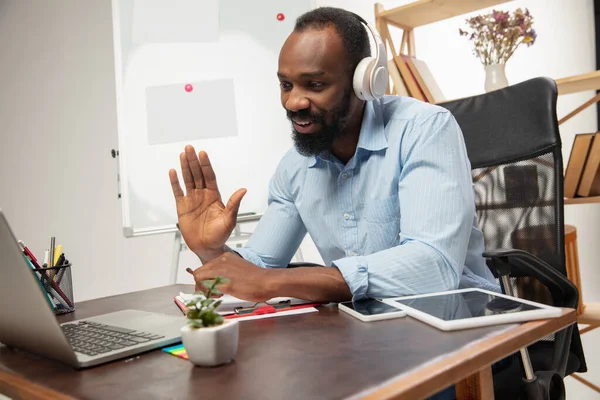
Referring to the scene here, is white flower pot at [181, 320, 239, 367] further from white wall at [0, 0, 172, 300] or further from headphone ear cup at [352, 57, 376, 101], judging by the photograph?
white wall at [0, 0, 172, 300]

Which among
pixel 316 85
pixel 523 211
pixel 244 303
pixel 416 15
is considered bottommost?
pixel 244 303

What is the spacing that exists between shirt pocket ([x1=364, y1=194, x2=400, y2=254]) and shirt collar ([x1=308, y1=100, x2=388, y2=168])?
12 centimetres

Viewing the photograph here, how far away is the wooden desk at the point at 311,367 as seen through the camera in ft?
1.73

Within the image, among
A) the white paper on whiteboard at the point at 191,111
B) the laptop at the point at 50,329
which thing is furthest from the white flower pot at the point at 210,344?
the white paper on whiteboard at the point at 191,111

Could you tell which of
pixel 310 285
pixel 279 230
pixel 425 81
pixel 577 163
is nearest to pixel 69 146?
pixel 425 81

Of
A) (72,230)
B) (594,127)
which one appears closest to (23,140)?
(72,230)

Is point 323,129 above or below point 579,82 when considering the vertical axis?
below

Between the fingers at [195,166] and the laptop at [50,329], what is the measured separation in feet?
1.15

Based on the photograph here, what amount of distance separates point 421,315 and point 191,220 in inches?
22.0

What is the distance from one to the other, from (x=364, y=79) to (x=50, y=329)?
84 cm

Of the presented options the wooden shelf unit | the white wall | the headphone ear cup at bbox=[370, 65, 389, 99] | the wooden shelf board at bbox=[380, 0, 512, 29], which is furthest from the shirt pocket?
the white wall

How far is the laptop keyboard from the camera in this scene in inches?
27.9

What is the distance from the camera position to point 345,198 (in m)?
1.27

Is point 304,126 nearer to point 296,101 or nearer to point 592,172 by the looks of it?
point 296,101
